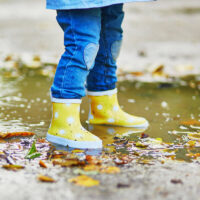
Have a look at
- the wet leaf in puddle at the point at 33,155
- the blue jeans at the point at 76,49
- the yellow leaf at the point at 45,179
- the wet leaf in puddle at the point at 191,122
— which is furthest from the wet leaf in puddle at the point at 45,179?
the wet leaf in puddle at the point at 191,122

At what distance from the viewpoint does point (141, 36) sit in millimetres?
5754

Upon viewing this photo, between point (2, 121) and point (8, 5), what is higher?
point (8, 5)

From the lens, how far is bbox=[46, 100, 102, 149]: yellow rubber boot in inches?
71.0

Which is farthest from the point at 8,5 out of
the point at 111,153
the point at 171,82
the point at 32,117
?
the point at 111,153

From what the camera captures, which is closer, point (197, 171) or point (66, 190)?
point (66, 190)

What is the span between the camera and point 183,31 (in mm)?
5969

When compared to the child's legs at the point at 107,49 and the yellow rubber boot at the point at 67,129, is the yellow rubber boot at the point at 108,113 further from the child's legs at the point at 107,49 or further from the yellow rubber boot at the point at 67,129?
the yellow rubber boot at the point at 67,129

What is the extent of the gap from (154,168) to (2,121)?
3.23 feet

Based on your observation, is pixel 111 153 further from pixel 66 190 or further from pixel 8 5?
pixel 8 5

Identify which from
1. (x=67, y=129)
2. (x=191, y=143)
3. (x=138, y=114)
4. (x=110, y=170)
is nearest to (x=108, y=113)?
(x=138, y=114)

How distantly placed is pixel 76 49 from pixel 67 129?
36 centimetres

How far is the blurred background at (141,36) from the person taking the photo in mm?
4527

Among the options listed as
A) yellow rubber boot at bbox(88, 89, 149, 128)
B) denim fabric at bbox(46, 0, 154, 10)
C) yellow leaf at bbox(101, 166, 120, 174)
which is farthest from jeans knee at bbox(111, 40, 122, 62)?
yellow leaf at bbox(101, 166, 120, 174)

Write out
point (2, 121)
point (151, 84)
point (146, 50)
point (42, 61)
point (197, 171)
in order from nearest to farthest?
point (197, 171)
point (2, 121)
point (151, 84)
point (42, 61)
point (146, 50)
